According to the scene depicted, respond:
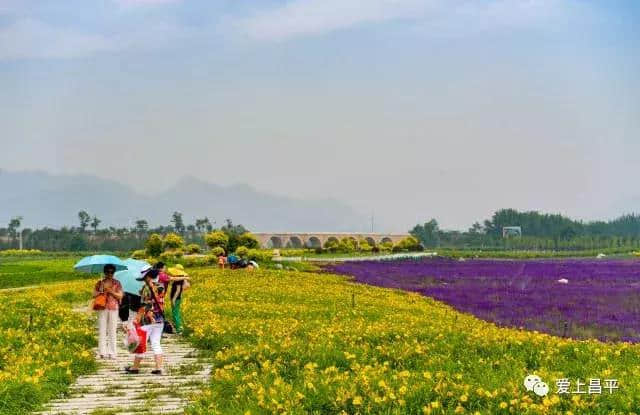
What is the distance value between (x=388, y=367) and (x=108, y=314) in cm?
639

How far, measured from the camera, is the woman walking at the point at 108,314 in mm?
14586

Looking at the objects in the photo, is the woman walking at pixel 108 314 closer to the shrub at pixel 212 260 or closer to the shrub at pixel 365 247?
the shrub at pixel 212 260

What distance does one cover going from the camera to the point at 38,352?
13.6 metres

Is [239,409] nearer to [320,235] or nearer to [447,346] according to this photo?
[447,346]

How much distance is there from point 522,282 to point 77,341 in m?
26.5

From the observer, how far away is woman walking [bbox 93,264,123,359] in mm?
14586

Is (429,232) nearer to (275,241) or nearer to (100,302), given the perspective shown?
(275,241)

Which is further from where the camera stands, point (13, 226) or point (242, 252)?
point (13, 226)

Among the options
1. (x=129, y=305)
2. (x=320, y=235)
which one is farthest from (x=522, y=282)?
(x=320, y=235)

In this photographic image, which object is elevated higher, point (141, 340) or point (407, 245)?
point (407, 245)

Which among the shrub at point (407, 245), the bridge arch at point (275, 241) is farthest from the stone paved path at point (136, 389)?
the bridge arch at point (275, 241)

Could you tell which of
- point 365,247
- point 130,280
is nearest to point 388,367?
point 130,280

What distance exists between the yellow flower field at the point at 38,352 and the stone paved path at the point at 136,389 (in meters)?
0.27

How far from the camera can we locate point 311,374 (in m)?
10.7
